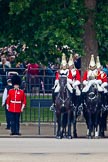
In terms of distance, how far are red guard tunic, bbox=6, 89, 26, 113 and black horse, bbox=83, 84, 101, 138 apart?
189 centimetres

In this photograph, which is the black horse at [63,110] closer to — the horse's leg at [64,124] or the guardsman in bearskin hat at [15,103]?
the horse's leg at [64,124]

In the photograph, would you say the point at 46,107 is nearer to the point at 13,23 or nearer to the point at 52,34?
the point at 52,34

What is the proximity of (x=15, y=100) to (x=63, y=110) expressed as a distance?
1727 mm

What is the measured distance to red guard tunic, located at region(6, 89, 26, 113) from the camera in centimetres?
2869

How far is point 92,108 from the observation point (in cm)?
2777

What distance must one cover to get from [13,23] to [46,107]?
20.8ft

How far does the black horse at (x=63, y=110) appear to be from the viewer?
27.3 metres

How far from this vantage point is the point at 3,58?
40094mm

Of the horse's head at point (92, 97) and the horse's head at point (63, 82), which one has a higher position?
the horse's head at point (63, 82)

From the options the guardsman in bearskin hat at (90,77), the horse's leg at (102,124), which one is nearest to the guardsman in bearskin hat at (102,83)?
the guardsman in bearskin hat at (90,77)
